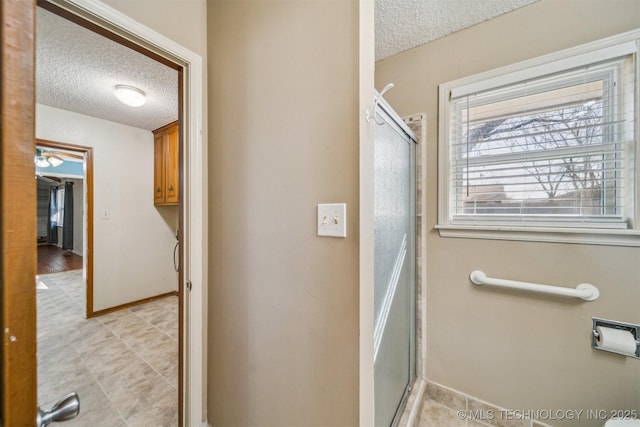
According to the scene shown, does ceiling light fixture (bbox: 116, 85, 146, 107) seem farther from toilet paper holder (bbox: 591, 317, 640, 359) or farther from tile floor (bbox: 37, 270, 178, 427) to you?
toilet paper holder (bbox: 591, 317, 640, 359)

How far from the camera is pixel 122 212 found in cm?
297

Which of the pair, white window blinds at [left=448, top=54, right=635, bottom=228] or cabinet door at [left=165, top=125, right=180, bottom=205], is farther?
cabinet door at [left=165, top=125, right=180, bottom=205]

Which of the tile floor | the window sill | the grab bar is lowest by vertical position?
the tile floor

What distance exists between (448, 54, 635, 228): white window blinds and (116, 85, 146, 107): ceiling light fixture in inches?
105

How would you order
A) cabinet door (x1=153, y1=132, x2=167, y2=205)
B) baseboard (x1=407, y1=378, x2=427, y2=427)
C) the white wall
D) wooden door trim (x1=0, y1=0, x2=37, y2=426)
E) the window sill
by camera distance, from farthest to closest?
1. cabinet door (x1=153, y1=132, x2=167, y2=205)
2. the white wall
3. baseboard (x1=407, y1=378, x2=427, y2=427)
4. the window sill
5. wooden door trim (x1=0, y1=0, x2=37, y2=426)

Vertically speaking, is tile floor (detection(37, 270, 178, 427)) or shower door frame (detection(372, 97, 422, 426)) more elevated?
shower door frame (detection(372, 97, 422, 426))

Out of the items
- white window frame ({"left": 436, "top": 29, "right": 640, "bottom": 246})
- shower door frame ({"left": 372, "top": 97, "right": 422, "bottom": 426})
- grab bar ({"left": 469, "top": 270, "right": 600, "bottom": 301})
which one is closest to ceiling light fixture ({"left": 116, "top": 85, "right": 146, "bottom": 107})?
shower door frame ({"left": 372, "top": 97, "right": 422, "bottom": 426})

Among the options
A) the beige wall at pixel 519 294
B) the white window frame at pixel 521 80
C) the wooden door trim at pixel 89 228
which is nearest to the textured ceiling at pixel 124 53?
the beige wall at pixel 519 294

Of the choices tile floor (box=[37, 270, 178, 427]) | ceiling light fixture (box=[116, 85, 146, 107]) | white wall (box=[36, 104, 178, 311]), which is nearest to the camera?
tile floor (box=[37, 270, 178, 427])

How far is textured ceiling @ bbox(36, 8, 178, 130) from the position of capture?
Result: 60.4 inches

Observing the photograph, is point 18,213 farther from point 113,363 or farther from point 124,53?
point 113,363

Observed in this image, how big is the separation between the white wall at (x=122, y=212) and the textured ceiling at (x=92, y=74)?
20 centimetres

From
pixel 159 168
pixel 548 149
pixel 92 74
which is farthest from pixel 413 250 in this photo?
pixel 159 168

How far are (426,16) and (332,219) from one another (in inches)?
57.9
